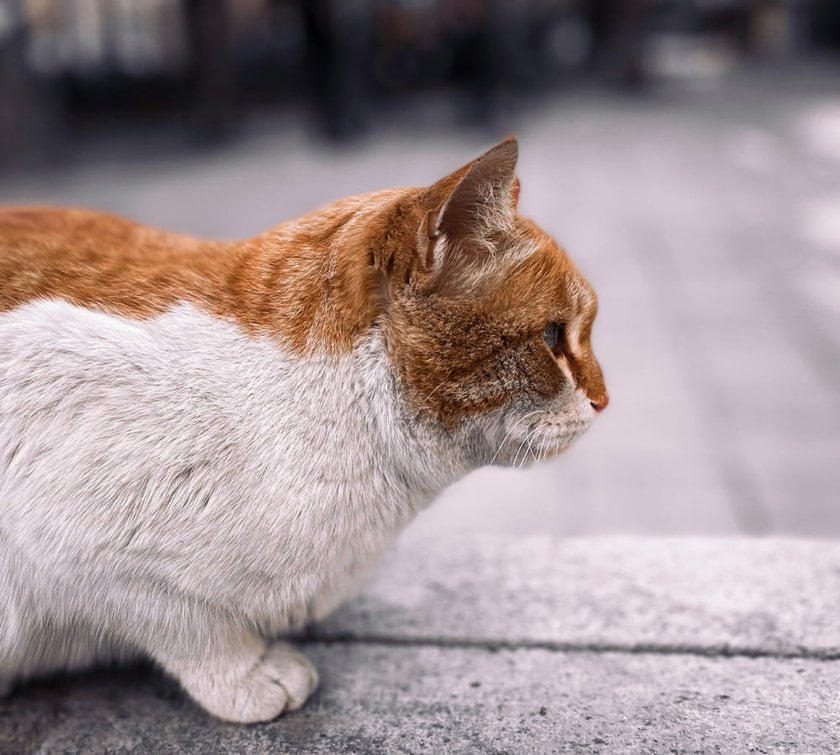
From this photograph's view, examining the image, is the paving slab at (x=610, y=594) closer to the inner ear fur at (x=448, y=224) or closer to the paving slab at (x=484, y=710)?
the paving slab at (x=484, y=710)

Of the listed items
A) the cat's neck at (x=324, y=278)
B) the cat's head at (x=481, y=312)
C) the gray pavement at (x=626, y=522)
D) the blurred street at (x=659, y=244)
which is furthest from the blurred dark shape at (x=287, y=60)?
the cat's head at (x=481, y=312)

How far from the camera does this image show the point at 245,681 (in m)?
1.21

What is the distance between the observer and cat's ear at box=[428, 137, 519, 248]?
3.32 feet

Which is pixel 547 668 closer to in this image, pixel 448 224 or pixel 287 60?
pixel 448 224

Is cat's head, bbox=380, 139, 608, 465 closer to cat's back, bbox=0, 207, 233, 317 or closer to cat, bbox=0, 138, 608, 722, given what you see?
cat, bbox=0, 138, 608, 722

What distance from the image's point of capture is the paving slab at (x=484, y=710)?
1213mm

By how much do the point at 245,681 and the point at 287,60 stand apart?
8021 millimetres

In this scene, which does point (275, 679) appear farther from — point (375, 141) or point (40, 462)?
point (375, 141)

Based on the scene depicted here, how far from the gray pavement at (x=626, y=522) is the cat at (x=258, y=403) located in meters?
0.29

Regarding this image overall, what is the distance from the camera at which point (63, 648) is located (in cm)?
120

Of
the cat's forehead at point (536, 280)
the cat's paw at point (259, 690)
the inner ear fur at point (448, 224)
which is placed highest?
the inner ear fur at point (448, 224)

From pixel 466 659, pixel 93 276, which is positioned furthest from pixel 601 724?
pixel 93 276

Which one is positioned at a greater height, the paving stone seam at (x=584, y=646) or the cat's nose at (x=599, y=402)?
the cat's nose at (x=599, y=402)

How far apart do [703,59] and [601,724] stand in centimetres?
1098
